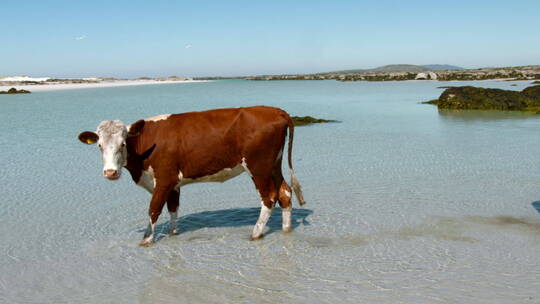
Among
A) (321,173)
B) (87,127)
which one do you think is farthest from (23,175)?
(87,127)

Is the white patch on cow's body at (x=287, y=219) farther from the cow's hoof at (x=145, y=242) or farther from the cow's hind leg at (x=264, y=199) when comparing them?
the cow's hoof at (x=145, y=242)

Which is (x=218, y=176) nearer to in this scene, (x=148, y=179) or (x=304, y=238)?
(x=148, y=179)

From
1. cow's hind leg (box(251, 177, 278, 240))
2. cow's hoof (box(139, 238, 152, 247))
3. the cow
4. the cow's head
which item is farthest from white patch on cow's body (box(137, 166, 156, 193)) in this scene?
cow's hind leg (box(251, 177, 278, 240))

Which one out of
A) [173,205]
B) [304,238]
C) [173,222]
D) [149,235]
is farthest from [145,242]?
[304,238]

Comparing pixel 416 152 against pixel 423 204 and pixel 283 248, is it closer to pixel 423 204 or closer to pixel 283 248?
pixel 423 204

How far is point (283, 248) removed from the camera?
6973 millimetres

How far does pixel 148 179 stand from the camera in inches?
279

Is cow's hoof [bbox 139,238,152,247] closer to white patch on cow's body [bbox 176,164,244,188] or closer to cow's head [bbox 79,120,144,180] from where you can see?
white patch on cow's body [bbox 176,164,244,188]

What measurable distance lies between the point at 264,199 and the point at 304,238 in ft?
2.84

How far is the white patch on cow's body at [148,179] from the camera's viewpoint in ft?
23.0

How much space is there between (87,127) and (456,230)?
878 inches

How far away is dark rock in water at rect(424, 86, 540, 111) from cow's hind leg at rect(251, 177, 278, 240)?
25.7 metres

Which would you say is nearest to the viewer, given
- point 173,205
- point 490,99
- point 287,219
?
point 173,205

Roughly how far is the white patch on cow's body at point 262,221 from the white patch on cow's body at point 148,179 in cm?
165
